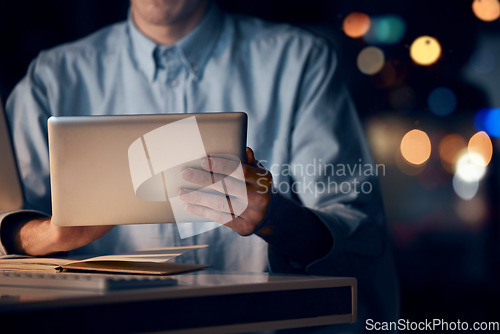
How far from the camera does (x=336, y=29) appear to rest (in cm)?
177

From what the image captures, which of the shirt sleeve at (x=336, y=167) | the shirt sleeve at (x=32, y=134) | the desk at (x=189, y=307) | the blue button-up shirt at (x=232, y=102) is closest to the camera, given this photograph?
the desk at (x=189, y=307)

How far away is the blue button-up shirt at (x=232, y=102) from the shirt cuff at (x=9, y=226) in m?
0.46

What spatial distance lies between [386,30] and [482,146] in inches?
19.1

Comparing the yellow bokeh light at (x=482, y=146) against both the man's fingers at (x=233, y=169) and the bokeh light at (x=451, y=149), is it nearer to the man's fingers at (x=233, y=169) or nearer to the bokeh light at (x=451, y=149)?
the bokeh light at (x=451, y=149)

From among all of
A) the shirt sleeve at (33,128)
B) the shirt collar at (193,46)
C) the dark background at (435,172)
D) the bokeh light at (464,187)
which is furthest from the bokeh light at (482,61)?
the shirt sleeve at (33,128)

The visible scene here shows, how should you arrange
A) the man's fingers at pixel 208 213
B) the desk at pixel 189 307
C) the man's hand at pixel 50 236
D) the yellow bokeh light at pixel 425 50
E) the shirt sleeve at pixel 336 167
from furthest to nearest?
the yellow bokeh light at pixel 425 50 < the shirt sleeve at pixel 336 167 < the man's hand at pixel 50 236 < the man's fingers at pixel 208 213 < the desk at pixel 189 307

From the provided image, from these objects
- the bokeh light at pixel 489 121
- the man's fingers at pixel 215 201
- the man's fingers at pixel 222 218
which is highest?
the bokeh light at pixel 489 121

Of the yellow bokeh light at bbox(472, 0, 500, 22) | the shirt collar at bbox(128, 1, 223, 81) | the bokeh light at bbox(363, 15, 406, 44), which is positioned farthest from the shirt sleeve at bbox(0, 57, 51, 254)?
the yellow bokeh light at bbox(472, 0, 500, 22)

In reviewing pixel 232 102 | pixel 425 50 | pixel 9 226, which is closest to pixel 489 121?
pixel 425 50

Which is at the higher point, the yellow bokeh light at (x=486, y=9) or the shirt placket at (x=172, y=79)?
the yellow bokeh light at (x=486, y=9)

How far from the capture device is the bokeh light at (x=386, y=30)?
1.72 metres

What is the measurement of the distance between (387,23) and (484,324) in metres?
1.01

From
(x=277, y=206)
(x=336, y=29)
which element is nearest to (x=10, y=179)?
(x=277, y=206)

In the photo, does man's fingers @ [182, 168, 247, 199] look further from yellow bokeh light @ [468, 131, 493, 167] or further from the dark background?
yellow bokeh light @ [468, 131, 493, 167]
